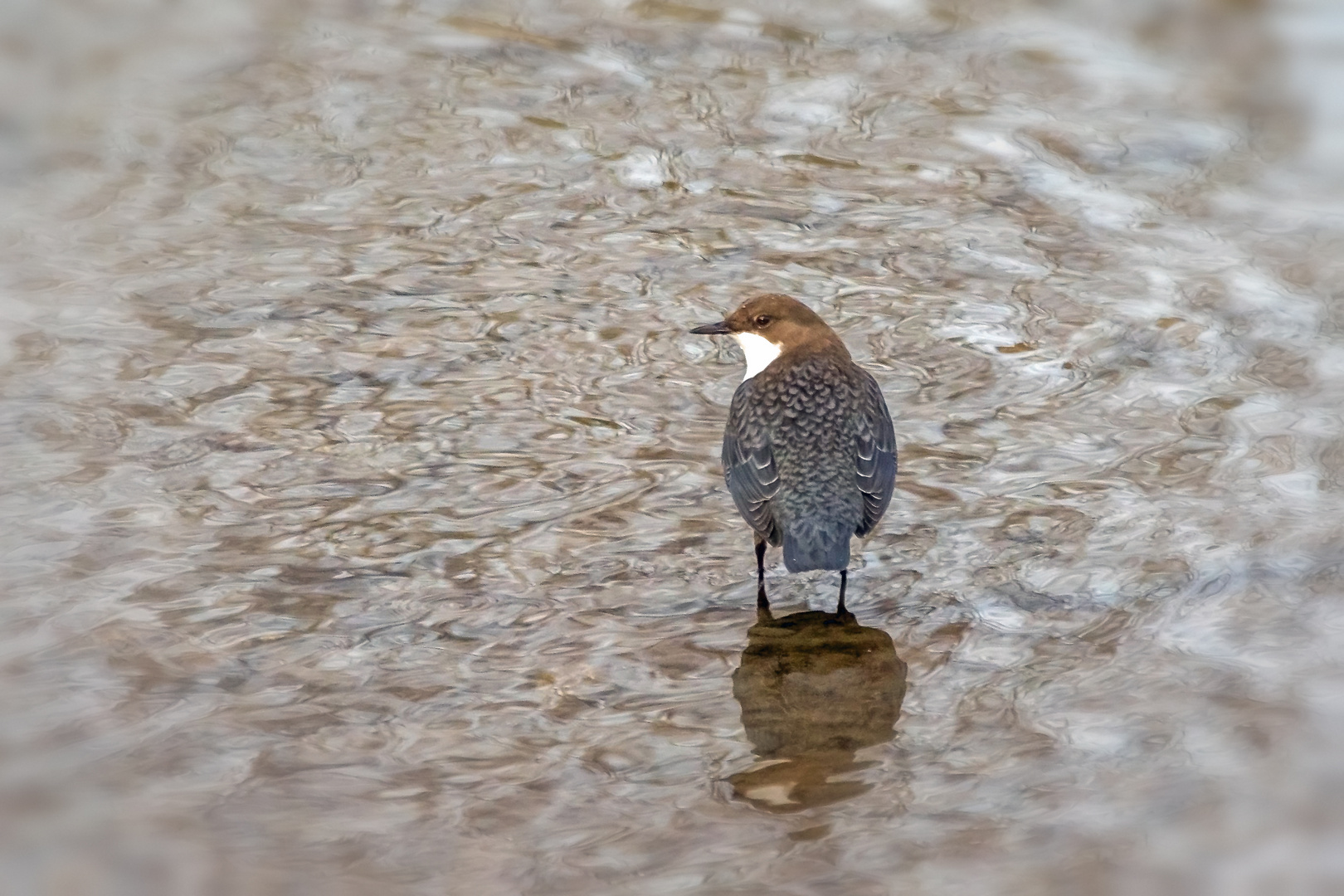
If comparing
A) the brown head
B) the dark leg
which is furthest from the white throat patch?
the dark leg

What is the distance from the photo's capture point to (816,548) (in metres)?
5.15

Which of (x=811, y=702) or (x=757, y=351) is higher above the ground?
(x=757, y=351)

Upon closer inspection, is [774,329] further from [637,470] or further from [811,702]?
[811,702]

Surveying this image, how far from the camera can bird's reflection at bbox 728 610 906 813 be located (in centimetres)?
464

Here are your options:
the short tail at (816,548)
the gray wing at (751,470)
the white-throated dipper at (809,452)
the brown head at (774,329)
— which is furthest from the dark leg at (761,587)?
the brown head at (774,329)

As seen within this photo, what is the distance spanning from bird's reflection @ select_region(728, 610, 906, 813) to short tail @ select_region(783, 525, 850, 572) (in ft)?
0.93

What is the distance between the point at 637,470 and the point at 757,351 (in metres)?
0.61

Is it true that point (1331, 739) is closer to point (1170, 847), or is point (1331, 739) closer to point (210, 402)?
point (1170, 847)

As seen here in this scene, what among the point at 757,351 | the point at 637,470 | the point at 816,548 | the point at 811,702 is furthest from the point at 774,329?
the point at 811,702

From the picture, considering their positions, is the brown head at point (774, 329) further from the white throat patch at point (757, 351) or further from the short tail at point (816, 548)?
the short tail at point (816, 548)

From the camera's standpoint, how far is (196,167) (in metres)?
8.48

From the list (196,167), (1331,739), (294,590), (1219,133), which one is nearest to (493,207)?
(196,167)

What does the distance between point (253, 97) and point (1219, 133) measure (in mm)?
5178

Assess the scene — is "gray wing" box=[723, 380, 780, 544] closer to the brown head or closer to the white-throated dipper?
the white-throated dipper
